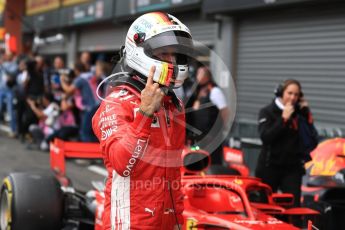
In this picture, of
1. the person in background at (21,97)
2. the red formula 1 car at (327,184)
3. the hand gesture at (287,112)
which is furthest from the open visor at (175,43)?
the person in background at (21,97)

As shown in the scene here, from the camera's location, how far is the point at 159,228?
2.81 metres

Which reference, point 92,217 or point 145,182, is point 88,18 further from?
point 145,182

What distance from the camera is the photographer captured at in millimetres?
5691

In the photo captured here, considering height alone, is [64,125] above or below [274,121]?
below

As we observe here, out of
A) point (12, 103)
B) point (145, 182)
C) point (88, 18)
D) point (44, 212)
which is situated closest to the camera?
point (145, 182)

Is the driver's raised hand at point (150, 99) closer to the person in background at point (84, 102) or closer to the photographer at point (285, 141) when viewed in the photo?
the photographer at point (285, 141)

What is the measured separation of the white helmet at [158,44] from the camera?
2.77 meters

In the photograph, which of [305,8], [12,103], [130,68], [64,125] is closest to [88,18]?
[12,103]

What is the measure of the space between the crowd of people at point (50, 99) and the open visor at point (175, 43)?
290 inches

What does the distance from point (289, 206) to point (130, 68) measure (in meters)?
2.90

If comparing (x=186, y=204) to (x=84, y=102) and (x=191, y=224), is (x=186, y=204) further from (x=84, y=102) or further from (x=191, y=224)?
(x=84, y=102)

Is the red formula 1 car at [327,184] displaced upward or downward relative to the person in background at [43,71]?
downward

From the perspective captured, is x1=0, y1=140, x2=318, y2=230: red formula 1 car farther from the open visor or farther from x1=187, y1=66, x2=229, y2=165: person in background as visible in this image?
x1=187, y1=66, x2=229, y2=165: person in background

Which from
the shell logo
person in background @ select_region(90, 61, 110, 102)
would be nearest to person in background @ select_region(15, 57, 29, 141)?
person in background @ select_region(90, 61, 110, 102)
